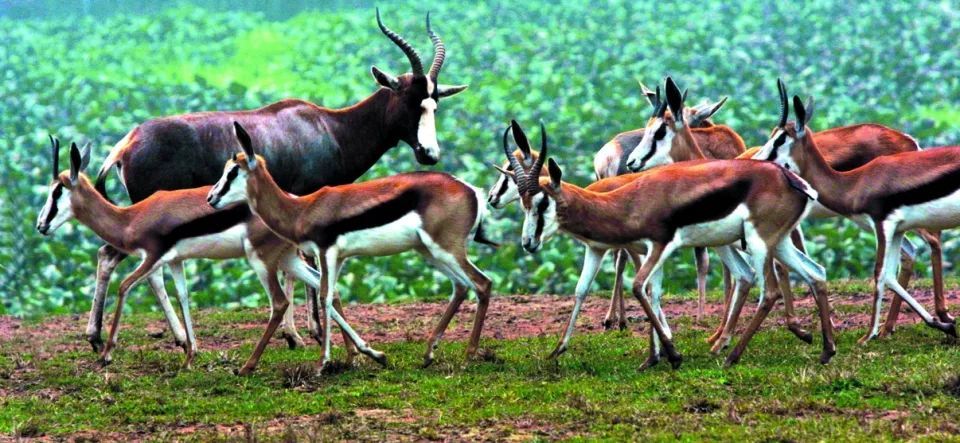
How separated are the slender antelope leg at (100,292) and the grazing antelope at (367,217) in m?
1.55

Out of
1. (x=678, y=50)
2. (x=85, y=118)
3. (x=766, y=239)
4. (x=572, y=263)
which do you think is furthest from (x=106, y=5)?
(x=766, y=239)

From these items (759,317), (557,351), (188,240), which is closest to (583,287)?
(557,351)

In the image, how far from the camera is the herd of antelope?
10250 mm

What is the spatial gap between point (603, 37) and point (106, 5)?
34.7ft

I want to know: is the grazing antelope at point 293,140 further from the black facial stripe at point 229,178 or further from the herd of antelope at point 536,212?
the black facial stripe at point 229,178

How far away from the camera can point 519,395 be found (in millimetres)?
9430

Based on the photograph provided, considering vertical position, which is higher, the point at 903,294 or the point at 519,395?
the point at 903,294

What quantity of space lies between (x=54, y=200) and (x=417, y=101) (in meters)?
3.30

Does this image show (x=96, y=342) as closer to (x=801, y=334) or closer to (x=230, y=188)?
(x=230, y=188)

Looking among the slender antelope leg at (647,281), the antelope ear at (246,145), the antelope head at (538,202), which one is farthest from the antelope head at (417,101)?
the slender antelope leg at (647,281)

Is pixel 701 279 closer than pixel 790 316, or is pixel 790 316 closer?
pixel 790 316

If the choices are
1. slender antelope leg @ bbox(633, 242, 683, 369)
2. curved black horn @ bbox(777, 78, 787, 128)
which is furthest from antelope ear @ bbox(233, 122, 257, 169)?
curved black horn @ bbox(777, 78, 787, 128)

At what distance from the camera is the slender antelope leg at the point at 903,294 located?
35.6ft

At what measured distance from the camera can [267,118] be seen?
12953mm
